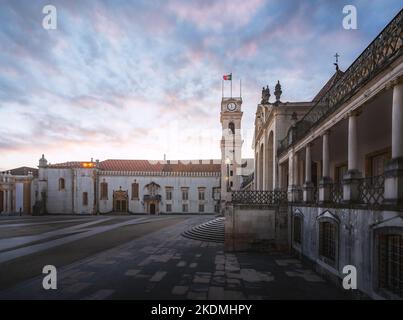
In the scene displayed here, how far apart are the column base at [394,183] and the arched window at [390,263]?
73cm

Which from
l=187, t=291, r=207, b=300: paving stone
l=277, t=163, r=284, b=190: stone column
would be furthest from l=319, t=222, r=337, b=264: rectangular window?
l=277, t=163, r=284, b=190: stone column

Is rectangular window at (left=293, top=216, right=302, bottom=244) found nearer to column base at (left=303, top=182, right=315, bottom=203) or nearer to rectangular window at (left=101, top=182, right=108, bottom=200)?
column base at (left=303, top=182, right=315, bottom=203)

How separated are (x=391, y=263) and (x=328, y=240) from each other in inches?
154

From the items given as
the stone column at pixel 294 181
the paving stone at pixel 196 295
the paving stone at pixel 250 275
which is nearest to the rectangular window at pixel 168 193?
the stone column at pixel 294 181

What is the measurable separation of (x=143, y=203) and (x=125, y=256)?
117 ft

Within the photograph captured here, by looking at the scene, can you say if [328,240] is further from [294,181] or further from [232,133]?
[232,133]

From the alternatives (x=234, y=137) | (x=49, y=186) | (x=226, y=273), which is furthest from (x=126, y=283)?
(x=49, y=186)

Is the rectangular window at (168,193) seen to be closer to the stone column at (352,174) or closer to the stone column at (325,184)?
the stone column at (325,184)

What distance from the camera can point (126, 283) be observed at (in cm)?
941

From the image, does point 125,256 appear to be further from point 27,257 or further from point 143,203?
point 143,203

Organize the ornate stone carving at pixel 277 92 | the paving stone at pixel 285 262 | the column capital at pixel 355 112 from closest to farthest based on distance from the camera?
the column capital at pixel 355 112 → the paving stone at pixel 285 262 → the ornate stone carving at pixel 277 92

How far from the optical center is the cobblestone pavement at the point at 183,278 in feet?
27.4

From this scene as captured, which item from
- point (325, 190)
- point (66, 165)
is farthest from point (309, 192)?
point (66, 165)

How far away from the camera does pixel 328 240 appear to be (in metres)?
10.4
